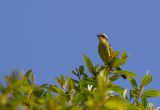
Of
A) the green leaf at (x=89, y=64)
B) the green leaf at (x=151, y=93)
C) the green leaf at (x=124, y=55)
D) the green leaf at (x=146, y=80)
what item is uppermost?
the green leaf at (x=124, y=55)

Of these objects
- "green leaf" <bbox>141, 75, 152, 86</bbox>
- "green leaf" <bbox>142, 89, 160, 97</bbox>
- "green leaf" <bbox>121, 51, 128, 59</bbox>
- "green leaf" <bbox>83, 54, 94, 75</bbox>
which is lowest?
"green leaf" <bbox>142, 89, 160, 97</bbox>

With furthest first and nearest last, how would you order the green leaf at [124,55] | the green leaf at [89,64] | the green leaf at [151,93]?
the green leaf at [124,55] < the green leaf at [89,64] < the green leaf at [151,93]

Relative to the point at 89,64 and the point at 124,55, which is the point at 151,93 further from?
the point at 89,64

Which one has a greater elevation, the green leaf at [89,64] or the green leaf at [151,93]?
the green leaf at [89,64]

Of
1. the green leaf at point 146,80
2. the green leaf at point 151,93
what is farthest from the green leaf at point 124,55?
the green leaf at point 151,93

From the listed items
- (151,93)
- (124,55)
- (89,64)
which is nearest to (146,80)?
(151,93)

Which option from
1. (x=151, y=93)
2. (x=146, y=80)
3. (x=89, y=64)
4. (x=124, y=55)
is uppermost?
(x=124, y=55)

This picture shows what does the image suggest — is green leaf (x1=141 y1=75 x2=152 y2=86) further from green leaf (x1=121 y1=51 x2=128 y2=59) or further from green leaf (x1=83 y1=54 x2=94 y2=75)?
green leaf (x1=83 y1=54 x2=94 y2=75)

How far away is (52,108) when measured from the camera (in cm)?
126

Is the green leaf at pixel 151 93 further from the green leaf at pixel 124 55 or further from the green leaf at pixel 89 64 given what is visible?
the green leaf at pixel 89 64

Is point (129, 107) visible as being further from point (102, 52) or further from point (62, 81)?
point (102, 52)

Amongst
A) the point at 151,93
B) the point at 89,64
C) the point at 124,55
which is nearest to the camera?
Result: the point at 151,93

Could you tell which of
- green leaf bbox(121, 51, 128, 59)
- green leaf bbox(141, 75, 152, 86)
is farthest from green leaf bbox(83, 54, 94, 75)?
green leaf bbox(141, 75, 152, 86)

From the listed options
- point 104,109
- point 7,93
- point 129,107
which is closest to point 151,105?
point 129,107
